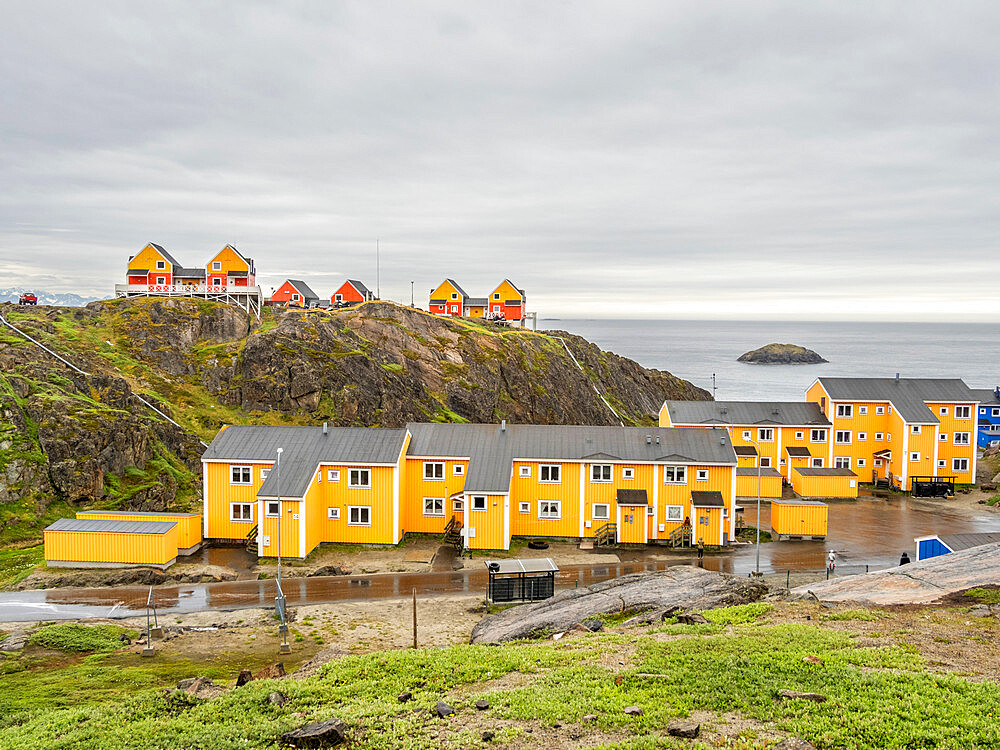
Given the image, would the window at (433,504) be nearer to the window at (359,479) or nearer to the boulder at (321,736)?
the window at (359,479)

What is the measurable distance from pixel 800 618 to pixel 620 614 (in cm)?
650

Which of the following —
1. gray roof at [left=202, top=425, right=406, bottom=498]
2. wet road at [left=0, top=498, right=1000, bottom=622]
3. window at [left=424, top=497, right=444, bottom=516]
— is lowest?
wet road at [left=0, top=498, right=1000, bottom=622]

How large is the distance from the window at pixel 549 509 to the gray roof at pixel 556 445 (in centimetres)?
281

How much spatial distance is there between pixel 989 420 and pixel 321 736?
87.6 meters

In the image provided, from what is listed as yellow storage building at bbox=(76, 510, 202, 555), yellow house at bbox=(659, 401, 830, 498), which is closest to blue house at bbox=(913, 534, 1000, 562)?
yellow house at bbox=(659, 401, 830, 498)

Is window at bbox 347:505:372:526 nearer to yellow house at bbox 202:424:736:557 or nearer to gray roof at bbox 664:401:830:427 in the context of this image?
yellow house at bbox 202:424:736:557

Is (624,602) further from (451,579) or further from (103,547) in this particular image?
(103,547)

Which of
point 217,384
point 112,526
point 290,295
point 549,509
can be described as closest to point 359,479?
point 549,509

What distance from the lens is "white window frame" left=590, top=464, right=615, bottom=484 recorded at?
43.1 metres

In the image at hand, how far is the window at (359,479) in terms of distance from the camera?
4134 cm

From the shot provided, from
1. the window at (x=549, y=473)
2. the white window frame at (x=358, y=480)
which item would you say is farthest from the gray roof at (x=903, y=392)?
the white window frame at (x=358, y=480)

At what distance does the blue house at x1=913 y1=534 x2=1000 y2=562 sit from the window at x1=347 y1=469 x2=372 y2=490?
30.1 metres

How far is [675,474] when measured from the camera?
42.8 m

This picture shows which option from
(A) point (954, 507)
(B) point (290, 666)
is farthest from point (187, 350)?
(A) point (954, 507)
